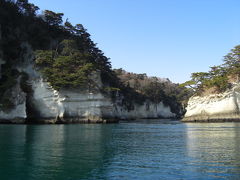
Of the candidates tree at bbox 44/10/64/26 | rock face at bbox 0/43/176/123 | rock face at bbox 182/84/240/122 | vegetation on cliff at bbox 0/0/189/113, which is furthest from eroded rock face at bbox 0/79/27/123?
rock face at bbox 182/84/240/122

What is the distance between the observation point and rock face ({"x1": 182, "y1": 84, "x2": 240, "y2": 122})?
174ft

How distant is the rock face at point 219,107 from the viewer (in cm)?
5319

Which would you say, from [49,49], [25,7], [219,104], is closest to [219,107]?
[219,104]

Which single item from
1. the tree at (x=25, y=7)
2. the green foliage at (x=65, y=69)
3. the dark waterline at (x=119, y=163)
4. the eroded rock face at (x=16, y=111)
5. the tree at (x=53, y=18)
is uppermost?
the tree at (x=25, y=7)

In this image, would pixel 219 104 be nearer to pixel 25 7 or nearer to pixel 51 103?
pixel 51 103

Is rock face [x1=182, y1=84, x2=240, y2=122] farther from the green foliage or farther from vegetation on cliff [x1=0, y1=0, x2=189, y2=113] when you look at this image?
the green foliage

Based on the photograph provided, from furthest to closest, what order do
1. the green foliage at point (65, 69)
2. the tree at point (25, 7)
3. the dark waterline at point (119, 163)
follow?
the tree at point (25, 7) < the green foliage at point (65, 69) < the dark waterline at point (119, 163)

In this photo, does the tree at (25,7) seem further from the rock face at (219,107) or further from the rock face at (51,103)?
the rock face at (219,107)

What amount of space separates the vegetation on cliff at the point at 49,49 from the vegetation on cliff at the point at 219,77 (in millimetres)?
19426

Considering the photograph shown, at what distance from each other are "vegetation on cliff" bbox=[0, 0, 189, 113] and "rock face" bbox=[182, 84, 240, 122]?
62.2 feet

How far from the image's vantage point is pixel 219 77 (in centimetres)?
5684

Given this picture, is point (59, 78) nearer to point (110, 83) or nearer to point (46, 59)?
point (46, 59)

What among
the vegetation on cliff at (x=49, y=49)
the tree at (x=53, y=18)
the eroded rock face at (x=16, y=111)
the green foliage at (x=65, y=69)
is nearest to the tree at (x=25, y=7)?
the vegetation on cliff at (x=49, y=49)

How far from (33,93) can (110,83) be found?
923 inches
